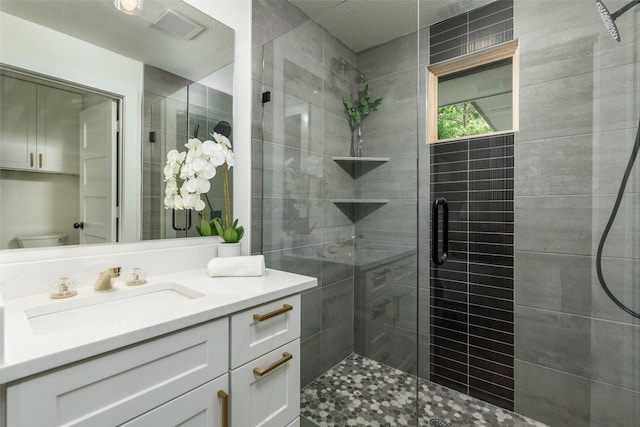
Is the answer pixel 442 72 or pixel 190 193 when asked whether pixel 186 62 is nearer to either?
pixel 190 193

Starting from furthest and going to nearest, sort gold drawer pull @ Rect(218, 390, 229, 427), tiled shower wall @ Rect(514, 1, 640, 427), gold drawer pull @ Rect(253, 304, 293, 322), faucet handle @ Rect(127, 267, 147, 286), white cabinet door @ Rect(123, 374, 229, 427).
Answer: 1. tiled shower wall @ Rect(514, 1, 640, 427)
2. faucet handle @ Rect(127, 267, 147, 286)
3. gold drawer pull @ Rect(253, 304, 293, 322)
4. gold drawer pull @ Rect(218, 390, 229, 427)
5. white cabinet door @ Rect(123, 374, 229, 427)

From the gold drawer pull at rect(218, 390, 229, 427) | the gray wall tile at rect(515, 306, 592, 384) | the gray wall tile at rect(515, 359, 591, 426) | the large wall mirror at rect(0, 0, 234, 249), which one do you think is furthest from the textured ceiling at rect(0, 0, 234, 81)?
the gray wall tile at rect(515, 359, 591, 426)

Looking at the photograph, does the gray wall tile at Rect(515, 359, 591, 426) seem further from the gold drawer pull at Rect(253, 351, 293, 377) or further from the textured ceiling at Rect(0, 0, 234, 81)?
the textured ceiling at Rect(0, 0, 234, 81)

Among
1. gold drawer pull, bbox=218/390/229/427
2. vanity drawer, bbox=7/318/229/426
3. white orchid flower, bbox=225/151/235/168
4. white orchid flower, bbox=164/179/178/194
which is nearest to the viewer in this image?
vanity drawer, bbox=7/318/229/426

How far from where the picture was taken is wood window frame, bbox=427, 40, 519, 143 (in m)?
1.51

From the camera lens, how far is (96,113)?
1.09m

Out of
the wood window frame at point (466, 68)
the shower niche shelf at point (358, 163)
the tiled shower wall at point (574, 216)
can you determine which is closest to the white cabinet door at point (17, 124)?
the shower niche shelf at point (358, 163)

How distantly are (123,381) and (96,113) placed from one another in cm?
96

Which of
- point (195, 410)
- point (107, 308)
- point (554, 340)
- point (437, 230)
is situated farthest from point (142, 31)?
point (554, 340)

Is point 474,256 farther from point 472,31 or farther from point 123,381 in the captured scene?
point 123,381

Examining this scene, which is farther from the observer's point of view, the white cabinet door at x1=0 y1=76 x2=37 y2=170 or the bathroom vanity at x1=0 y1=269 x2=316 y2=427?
the white cabinet door at x1=0 y1=76 x2=37 y2=170

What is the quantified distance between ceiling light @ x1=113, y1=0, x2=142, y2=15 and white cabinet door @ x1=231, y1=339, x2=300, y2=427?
1.45 metres

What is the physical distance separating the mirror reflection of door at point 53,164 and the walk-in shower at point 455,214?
2.34ft

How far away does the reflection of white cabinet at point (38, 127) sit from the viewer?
917 mm
